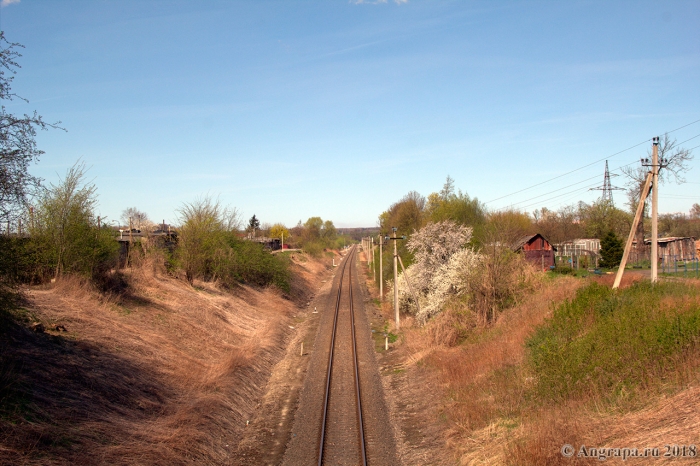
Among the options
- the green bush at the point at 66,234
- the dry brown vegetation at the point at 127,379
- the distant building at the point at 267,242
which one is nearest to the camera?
the dry brown vegetation at the point at 127,379

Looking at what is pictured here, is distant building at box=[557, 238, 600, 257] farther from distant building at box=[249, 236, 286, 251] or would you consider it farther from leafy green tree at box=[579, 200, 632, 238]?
distant building at box=[249, 236, 286, 251]

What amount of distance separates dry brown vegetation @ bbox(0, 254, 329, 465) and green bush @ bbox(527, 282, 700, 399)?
6.89 meters

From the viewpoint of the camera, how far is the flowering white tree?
2111 cm

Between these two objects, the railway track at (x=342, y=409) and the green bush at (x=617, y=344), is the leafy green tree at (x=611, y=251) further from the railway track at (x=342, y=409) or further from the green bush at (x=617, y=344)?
the green bush at (x=617, y=344)

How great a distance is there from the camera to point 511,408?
9664mm

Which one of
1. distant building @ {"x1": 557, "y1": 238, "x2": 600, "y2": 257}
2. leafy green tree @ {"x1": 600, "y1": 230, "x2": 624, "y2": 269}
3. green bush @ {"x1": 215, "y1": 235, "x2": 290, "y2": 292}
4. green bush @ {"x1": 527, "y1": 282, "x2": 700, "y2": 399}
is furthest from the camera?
distant building @ {"x1": 557, "y1": 238, "x2": 600, "y2": 257}

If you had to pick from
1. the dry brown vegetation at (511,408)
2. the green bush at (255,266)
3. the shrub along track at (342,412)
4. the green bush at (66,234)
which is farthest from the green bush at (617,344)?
the green bush at (255,266)

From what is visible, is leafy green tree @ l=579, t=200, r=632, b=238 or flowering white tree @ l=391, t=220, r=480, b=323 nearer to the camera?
flowering white tree @ l=391, t=220, r=480, b=323

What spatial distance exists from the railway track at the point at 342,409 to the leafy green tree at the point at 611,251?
81.8 feet

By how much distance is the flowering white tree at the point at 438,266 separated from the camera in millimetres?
21109

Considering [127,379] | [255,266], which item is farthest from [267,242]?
[127,379]

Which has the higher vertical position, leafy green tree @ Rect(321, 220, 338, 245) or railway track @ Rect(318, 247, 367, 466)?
leafy green tree @ Rect(321, 220, 338, 245)

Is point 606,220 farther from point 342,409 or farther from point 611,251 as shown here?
point 342,409

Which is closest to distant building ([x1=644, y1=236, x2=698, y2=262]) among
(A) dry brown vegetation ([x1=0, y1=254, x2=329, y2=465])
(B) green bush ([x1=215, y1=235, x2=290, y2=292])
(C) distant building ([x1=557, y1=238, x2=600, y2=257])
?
(C) distant building ([x1=557, y1=238, x2=600, y2=257])
